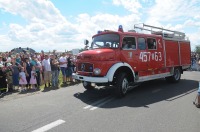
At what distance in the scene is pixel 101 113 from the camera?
7.25 meters

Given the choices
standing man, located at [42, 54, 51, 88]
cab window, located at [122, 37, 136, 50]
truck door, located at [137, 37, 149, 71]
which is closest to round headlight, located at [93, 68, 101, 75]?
cab window, located at [122, 37, 136, 50]

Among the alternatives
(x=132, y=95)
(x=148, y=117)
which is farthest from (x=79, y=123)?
(x=132, y=95)

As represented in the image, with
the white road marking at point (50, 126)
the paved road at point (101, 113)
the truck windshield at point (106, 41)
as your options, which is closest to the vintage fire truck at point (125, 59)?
the truck windshield at point (106, 41)

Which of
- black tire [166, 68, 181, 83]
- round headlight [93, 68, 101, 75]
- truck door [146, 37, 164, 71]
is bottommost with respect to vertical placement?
black tire [166, 68, 181, 83]

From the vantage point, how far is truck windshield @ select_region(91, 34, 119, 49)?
9828 mm

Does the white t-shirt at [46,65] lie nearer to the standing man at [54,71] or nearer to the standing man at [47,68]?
the standing man at [47,68]

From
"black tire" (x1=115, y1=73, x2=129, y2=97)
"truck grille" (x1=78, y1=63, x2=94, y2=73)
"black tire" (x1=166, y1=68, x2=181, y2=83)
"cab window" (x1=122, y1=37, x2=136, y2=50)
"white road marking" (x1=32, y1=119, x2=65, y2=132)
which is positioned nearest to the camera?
"white road marking" (x1=32, y1=119, x2=65, y2=132)

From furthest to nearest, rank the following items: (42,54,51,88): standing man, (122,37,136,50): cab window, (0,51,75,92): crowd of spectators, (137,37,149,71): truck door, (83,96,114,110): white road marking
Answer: (42,54,51,88): standing man
(0,51,75,92): crowd of spectators
(137,37,149,71): truck door
(122,37,136,50): cab window
(83,96,114,110): white road marking

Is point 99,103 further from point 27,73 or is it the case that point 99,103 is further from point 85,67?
point 27,73

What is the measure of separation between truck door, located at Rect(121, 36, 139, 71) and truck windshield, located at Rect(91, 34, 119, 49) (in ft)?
1.09

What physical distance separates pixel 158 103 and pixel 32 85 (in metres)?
6.63

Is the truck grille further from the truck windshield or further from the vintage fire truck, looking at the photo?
the truck windshield

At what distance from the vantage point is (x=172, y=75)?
13125mm

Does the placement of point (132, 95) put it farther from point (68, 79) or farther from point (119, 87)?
point (68, 79)
